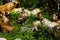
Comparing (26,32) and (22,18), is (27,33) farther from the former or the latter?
(22,18)

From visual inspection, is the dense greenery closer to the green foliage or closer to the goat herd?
the green foliage

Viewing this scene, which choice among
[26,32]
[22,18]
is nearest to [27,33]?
[26,32]

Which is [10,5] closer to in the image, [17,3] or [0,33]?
[17,3]

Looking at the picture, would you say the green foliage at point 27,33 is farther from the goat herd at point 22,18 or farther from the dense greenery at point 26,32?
the goat herd at point 22,18

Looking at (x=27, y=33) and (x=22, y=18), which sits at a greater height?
(x=22, y=18)

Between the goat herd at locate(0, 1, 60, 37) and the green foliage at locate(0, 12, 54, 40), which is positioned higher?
the goat herd at locate(0, 1, 60, 37)

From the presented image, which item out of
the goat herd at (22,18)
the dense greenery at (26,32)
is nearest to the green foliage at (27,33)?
the dense greenery at (26,32)

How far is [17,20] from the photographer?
28.0 feet

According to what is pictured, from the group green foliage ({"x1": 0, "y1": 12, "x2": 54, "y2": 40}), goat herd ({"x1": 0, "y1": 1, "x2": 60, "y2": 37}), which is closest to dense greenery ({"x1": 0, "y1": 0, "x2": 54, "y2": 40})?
green foliage ({"x1": 0, "y1": 12, "x2": 54, "y2": 40})

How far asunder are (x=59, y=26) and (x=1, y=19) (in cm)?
179

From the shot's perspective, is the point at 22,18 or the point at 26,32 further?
the point at 22,18

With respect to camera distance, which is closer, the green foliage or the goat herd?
the green foliage

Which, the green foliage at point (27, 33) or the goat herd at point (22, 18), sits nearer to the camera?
the green foliage at point (27, 33)

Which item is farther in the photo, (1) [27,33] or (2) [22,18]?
(2) [22,18]
